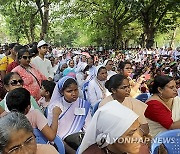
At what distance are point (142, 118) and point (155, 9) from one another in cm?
2351

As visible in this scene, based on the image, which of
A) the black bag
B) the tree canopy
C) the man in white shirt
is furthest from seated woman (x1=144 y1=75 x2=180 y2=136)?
the tree canopy

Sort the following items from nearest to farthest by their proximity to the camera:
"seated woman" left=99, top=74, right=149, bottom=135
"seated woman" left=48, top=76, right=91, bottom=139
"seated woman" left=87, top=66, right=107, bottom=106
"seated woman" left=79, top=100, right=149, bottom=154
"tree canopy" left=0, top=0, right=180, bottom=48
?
"seated woman" left=79, top=100, right=149, bottom=154, "seated woman" left=48, top=76, right=91, bottom=139, "seated woman" left=99, top=74, right=149, bottom=135, "seated woman" left=87, top=66, right=107, bottom=106, "tree canopy" left=0, top=0, right=180, bottom=48

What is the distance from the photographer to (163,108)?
3682 millimetres

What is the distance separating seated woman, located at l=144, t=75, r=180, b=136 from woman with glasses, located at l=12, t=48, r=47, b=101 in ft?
5.87

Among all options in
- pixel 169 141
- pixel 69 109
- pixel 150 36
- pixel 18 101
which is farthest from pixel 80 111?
pixel 150 36

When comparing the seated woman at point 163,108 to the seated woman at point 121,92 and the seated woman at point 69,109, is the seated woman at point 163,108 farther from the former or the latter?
the seated woman at point 69,109

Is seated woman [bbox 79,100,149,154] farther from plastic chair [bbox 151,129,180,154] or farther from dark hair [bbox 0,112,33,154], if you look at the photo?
plastic chair [bbox 151,129,180,154]

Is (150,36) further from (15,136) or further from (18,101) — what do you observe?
(15,136)

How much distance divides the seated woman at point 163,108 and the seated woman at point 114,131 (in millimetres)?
1372

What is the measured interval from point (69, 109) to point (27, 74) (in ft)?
3.39

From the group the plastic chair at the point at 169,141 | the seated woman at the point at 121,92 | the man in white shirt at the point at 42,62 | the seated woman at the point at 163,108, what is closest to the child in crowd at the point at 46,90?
the seated woman at the point at 121,92

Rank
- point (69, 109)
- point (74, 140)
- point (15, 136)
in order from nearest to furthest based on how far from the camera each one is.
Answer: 1. point (15, 136)
2. point (74, 140)
3. point (69, 109)

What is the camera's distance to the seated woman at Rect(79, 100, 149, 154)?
222 centimetres

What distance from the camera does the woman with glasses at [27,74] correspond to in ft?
15.9
